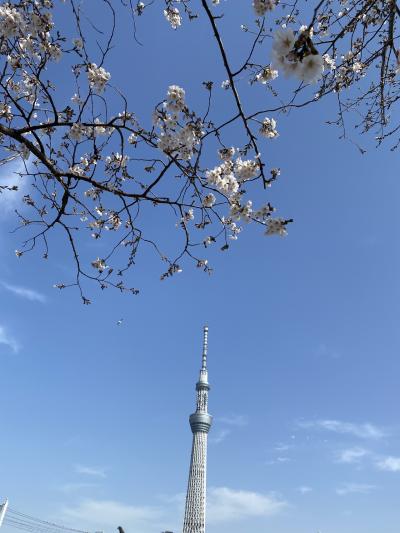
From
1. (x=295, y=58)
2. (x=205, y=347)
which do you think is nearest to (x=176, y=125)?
(x=295, y=58)

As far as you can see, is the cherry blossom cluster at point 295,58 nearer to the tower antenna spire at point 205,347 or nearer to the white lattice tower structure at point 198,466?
the white lattice tower structure at point 198,466

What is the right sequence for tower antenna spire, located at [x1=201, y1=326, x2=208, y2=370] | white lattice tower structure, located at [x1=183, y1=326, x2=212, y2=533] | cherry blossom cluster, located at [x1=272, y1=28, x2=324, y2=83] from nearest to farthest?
cherry blossom cluster, located at [x1=272, y1=28, x2=324, y2=83] → white lattice tower structure, located at [x1=183, y1=326, x2=212, y2=533] → tower antenna spire, located at [x1=201, y1=326, x2=208, y2=370]

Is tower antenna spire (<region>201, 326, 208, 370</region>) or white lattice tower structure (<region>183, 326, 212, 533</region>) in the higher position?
tower antenna spire (<region>201, 326, 208, 370</region>)

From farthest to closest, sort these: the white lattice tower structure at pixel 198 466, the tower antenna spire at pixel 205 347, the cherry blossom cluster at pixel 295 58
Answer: the tower antenna spire at pixel 205 347
the white lattice tower structure at pixel 198 466
the cherry blossom cluster at pixel 295 58

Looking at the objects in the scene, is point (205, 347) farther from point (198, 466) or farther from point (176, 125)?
point (176, 125)

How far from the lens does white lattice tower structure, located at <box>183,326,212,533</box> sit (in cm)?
7000

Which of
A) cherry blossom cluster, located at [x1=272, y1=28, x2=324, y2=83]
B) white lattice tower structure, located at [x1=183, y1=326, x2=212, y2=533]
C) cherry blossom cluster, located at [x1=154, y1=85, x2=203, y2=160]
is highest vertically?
white lattice tower structure, located at [x1=183, y1=326, x2=212, y2=533]

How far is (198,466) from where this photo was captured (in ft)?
242

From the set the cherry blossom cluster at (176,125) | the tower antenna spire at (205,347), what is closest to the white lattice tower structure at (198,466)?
the tower antenna spire at (205,347)

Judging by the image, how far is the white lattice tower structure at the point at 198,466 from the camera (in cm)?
7000

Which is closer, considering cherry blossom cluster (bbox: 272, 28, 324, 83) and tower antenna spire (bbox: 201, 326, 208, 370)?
cherry blossom cluster (bbox: 272, 28, 324, 83)

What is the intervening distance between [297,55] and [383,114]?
309cm

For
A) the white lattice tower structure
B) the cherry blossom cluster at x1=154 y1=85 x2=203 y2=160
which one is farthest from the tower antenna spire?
the cherry blossom cluster at x1=154 y1=85 x2=203 y2=160

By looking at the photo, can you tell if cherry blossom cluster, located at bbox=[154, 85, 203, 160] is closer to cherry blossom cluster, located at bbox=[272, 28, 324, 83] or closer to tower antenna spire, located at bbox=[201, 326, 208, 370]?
cherry blossom cluster, located at bbox=[272, 28, 324, 83]
